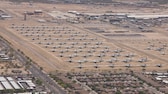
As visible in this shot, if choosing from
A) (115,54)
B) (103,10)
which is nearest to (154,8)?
(103,10)

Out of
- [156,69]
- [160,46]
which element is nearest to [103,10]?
[160,46]

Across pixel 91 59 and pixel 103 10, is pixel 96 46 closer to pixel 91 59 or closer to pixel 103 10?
pixel 91 59

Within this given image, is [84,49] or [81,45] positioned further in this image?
[81,45]

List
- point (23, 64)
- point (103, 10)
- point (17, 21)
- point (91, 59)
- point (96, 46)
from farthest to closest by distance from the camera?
point (103, 10), point (17, 21), point (96, 46), point (91, 59), point (23, 64)

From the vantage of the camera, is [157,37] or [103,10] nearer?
[157,37]

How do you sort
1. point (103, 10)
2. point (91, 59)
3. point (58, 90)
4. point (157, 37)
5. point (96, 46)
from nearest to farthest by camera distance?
point (58, 90), point (91, 59), point (96, 46), point (157, 37), point (103, 10)

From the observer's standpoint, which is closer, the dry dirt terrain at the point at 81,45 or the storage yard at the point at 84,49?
the storage yard at the point at 84,49

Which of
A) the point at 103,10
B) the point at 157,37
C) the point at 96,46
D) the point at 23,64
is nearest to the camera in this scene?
the point at 23,64

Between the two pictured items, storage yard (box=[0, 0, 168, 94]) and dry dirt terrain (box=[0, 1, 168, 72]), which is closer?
storage yard (box=[0, 0, 168, 94])

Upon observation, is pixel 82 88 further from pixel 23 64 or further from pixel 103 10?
pixel 103 10
